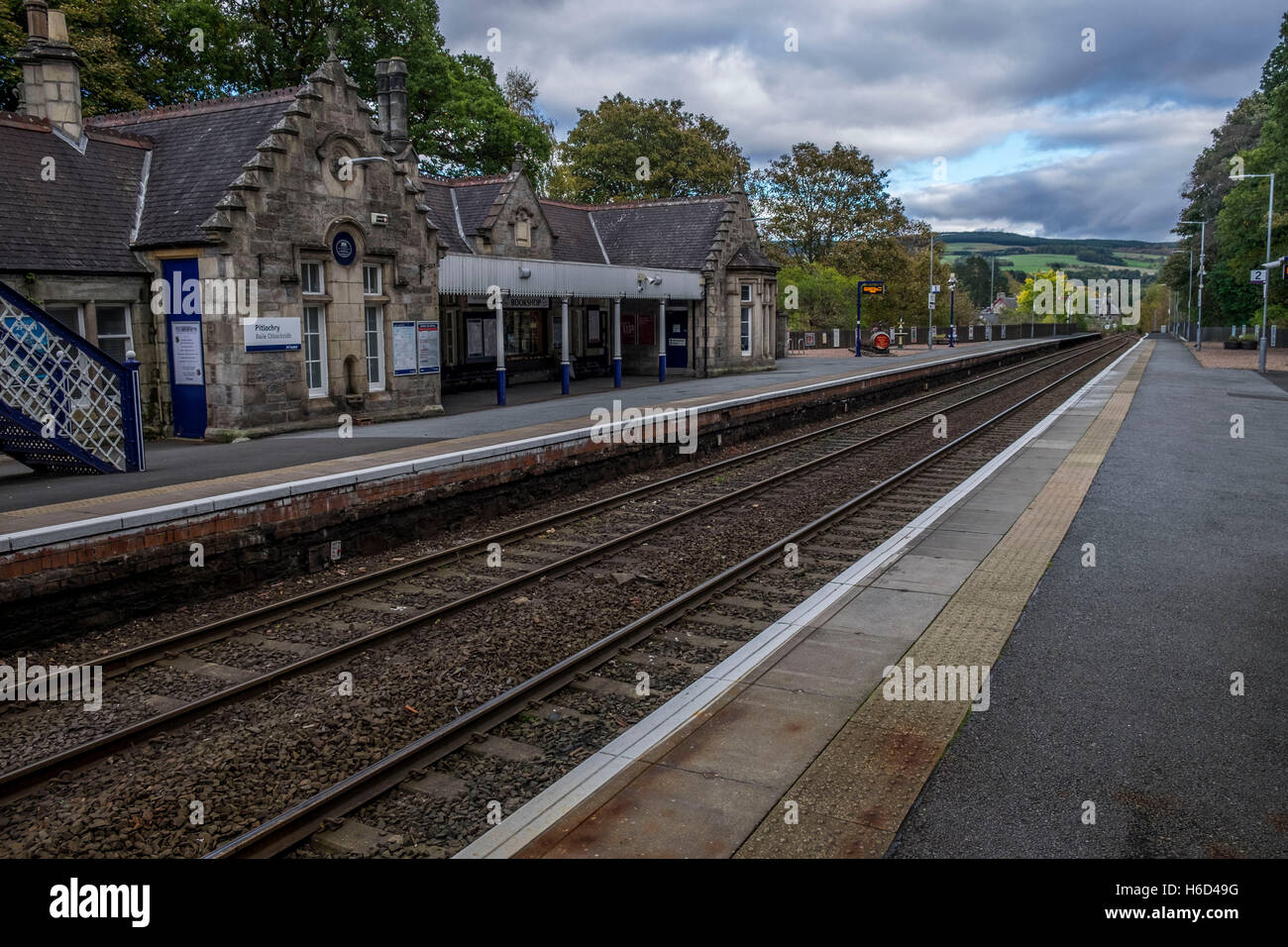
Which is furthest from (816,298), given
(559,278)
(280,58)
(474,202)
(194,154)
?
(194,154)

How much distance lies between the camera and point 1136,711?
5.93 metres

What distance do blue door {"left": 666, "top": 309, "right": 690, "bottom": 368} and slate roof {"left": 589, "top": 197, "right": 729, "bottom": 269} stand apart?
1709 mm

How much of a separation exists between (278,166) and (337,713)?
44.8ft

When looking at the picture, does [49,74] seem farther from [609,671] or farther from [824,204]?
→ [824,204]

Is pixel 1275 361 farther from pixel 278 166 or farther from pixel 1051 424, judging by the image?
pixel 278 166

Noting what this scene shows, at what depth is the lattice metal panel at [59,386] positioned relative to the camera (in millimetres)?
12406

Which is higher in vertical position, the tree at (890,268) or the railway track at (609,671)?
the tree at (890,268)

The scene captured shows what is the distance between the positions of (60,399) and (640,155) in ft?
139

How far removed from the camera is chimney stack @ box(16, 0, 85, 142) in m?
17.9

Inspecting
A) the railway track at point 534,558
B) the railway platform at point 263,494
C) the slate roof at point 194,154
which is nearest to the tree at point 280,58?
the slate roof at point 194,154

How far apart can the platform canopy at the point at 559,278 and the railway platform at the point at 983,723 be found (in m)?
14.7

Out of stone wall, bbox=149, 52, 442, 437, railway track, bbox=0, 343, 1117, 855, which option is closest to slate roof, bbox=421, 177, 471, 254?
stone wall, bbox=149, 52, 442, 437

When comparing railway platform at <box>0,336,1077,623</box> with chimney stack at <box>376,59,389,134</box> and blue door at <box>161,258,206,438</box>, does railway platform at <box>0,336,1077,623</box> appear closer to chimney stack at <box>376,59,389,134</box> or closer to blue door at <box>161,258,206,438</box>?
blue door at <box>161,258,206,438</box>

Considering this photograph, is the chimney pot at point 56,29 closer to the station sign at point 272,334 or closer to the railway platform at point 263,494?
the station sign at point 272,334
